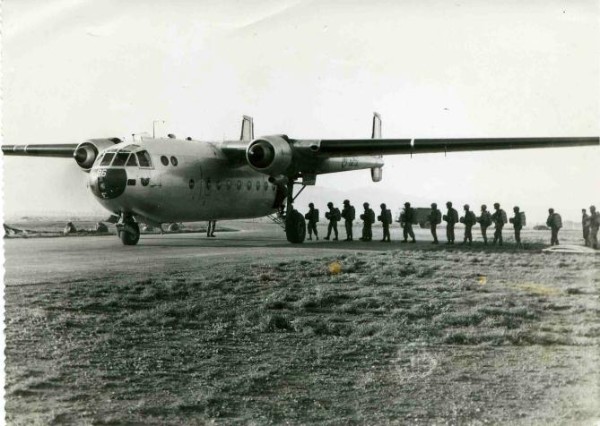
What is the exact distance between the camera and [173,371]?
605cm

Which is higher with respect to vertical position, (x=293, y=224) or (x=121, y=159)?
(x=121, y=159)

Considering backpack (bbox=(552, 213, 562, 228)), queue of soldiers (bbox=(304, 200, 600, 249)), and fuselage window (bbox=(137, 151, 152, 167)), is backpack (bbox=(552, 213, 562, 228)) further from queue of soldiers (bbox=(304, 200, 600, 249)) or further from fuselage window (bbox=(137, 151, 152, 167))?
fuselage window (bbox=(137, 151, 152, 167))

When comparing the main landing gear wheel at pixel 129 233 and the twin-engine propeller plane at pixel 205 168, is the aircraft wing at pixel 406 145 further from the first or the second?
the main landing gear wheel at pixel 129 233

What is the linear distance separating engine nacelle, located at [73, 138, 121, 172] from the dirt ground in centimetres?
663

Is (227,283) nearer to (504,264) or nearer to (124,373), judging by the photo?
(124,373)

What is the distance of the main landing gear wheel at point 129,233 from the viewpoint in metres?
13.3

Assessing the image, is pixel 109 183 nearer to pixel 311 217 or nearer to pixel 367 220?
pixel 311 217

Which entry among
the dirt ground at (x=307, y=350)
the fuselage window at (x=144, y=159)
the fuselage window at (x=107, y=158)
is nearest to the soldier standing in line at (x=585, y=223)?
the dirt ground at (x=307, y=350)

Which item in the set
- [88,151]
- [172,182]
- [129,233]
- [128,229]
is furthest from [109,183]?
[88,151]

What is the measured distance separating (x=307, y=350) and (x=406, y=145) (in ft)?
27.2

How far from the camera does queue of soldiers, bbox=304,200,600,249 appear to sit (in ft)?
28.5

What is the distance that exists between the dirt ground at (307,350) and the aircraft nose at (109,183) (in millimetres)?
4308

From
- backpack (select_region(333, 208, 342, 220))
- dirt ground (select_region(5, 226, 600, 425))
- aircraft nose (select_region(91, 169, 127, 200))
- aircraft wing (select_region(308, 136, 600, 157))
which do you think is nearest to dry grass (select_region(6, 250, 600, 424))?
dirt ground (select_region(5, 226, 600, 425))

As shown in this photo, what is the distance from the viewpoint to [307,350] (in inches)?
256
